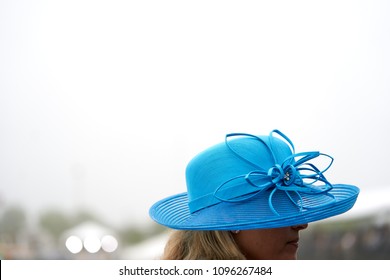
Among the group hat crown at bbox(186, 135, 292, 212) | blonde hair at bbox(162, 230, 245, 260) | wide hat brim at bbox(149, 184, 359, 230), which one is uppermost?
hat crown at bbox(186, 135, 292, 212)

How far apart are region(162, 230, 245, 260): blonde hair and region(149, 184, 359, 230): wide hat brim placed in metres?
0.04

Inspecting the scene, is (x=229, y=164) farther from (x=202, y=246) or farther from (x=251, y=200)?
(x=202, y=246)

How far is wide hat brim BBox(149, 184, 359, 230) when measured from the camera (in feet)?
4.99

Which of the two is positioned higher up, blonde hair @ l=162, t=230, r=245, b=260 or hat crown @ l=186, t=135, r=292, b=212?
hat crown @ l=186, t=135, r=292, b=212

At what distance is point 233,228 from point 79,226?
8985 millimetres

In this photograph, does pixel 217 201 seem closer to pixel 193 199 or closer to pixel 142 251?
pixel 193 199

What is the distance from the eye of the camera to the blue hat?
154 cm

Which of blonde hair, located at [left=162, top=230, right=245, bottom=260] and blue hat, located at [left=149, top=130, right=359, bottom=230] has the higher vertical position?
blue hat, located at [left=149, top=130, right=359, bottom=230]

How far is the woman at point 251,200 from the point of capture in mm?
1551

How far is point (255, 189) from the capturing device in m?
1.57

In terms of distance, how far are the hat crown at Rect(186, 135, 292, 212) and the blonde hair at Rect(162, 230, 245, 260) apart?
0.08 m

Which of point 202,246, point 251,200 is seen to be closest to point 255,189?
point 251,200

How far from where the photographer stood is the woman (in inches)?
61.1
